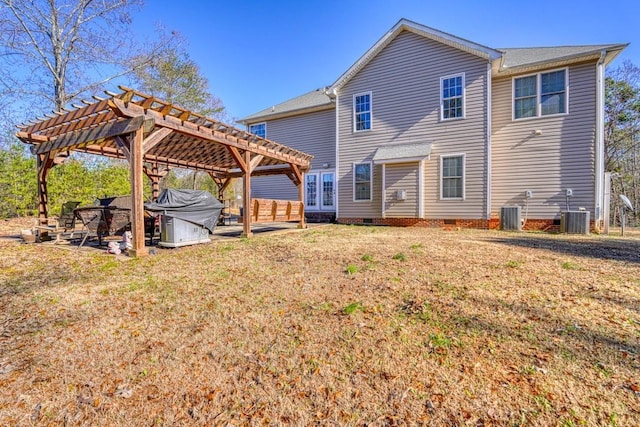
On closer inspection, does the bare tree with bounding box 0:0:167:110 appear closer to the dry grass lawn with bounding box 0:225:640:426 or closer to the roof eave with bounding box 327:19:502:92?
the roof eave with bounding box 327:19:502:92

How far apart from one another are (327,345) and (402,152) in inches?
404

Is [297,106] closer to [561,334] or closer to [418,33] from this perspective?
[418,33]

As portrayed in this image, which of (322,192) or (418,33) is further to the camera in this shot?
(322,192)

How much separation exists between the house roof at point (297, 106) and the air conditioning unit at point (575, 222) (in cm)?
1028

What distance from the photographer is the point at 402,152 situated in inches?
457

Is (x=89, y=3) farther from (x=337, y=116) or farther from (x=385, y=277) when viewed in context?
(x=385, y=277)

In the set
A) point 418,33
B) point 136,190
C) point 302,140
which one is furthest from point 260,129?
point 136,190

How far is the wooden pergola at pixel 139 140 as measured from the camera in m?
5.94

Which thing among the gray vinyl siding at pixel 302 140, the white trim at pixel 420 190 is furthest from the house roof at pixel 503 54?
the white trim at pixel 420 190

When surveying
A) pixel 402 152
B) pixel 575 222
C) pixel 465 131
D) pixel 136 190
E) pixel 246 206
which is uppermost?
pixel 465 131

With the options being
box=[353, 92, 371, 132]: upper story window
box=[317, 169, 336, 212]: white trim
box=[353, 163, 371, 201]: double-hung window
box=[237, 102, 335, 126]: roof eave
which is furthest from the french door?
box=[237, 102, 335, 126]: roof eave

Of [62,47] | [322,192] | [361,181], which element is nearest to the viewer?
[361,181]

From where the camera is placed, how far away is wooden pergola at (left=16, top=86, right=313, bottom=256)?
5.94 meters

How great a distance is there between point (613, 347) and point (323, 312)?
8.31ft
